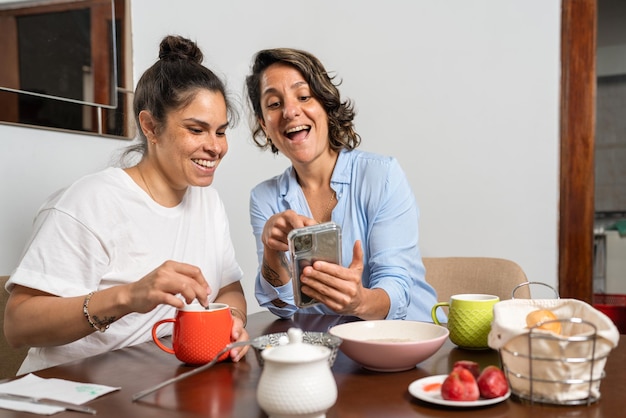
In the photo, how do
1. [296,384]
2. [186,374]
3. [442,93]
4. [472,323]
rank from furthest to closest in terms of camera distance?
[442,93], [472,323], [186,374], [296,384]

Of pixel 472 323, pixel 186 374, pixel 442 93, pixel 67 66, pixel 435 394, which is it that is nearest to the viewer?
pixel 435 394

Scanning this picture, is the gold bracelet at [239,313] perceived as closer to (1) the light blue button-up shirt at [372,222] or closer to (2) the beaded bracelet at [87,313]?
(1) the light blue button-up shirt at [372,222]

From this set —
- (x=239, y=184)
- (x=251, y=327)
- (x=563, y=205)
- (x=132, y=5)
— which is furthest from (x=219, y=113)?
(x=563, y=205)

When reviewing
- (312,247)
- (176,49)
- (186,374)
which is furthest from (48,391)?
(176,49)

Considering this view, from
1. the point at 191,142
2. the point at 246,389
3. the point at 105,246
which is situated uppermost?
the point at 191,142

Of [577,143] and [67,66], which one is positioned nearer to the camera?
[67,66]

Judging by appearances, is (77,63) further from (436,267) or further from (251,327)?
(436,267)

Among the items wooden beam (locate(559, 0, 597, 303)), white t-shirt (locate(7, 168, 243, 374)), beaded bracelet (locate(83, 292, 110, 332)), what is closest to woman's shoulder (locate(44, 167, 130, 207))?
white t-shirt (locate(7, 168, 243, 374))

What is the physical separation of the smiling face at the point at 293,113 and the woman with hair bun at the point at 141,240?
16 centimetres

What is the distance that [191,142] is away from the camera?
152cm

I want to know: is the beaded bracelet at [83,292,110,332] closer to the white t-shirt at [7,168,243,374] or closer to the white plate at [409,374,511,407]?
the white t-shirt at [7,168,243,374]

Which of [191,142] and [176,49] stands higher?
[176,49]

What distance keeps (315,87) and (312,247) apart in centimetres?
74

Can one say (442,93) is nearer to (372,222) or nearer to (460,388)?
(372,222)
